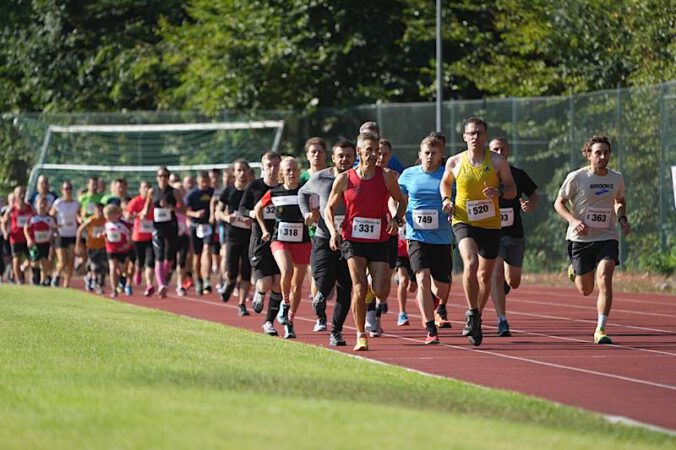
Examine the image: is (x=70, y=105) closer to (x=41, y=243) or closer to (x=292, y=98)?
(x=292, y=98)

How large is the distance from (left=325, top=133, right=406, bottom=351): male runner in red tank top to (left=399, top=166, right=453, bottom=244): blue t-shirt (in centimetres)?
104

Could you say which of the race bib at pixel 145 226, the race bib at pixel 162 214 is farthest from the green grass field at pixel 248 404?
the race bib at pixel 145 226

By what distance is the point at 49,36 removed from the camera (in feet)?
143

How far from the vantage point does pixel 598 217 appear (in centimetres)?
1602

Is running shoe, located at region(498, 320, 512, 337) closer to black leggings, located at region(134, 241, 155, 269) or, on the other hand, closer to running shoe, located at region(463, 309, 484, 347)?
running shoe, located at region(463, 309, 484, 347)

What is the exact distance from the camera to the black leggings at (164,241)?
25422mm

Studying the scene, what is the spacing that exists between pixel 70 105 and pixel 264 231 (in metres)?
26.5

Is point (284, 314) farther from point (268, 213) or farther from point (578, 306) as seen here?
point (578, 306)

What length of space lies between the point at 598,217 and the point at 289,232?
3.30m

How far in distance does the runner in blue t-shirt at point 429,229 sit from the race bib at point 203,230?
33.6 ft

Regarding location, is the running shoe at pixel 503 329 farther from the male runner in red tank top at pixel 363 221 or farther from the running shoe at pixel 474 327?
the male runner in red tank top at pixel 363 221

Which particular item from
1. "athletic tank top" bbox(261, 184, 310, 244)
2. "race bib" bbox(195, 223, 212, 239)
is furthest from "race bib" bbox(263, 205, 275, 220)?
"race bib" bbox(195, 223, 212, 239)

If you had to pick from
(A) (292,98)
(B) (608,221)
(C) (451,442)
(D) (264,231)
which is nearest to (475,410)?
(C) (451,442)

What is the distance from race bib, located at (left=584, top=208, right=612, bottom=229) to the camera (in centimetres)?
1602
